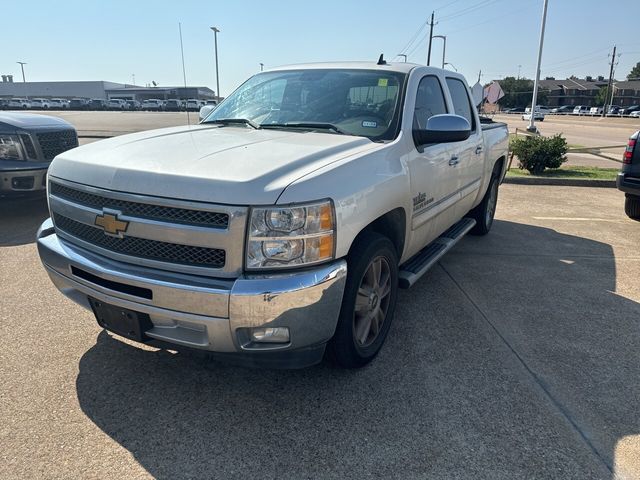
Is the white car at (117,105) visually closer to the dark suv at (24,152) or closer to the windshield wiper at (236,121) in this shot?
the dark suv at (24,152)

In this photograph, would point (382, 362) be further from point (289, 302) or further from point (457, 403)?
point (289, 302)

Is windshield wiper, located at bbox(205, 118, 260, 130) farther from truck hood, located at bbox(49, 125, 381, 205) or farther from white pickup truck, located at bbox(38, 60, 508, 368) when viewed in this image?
truck hood, located at bbox(49, 125, 381, 205)

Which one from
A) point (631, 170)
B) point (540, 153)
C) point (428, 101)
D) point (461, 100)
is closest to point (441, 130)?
point (428, 101)

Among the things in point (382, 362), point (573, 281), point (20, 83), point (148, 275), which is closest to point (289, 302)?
point (148, 275)

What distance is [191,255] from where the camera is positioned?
236cm

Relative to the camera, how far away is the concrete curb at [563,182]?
33.9 feet

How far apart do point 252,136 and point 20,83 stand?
4697 inches

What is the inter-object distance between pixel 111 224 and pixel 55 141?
5.15 metres

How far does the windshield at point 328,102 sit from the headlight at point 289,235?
3.59 feet

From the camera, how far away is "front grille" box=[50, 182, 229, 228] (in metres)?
2.27

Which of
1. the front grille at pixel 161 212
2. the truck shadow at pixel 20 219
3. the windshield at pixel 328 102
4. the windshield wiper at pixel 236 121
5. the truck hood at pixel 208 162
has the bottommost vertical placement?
the truck shadow at pixel 20 219

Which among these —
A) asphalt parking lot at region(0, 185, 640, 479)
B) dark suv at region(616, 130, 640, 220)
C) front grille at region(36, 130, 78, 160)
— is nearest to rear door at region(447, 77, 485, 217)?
asphalt parking lot at region(0, 185, 640, 479)

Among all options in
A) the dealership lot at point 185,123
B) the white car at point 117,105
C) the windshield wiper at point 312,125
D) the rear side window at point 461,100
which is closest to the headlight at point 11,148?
the dealership lot at point 185,123

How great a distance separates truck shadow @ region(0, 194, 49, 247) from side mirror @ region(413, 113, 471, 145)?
464cm
